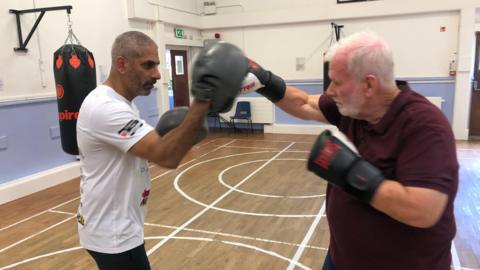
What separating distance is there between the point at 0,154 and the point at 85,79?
4.65 feet

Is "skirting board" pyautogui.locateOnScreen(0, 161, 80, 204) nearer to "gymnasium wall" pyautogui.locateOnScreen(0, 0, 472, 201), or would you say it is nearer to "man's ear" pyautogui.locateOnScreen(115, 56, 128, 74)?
"gymnasium wall" pyautogui.locateOnScreen(0, 0, 472, 201)

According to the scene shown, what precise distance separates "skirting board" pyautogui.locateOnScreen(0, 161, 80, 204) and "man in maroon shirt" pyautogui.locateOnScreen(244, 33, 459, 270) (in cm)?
421

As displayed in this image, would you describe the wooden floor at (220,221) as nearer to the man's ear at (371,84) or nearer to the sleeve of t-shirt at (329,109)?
the sleeve of t-shirt at (329,109)

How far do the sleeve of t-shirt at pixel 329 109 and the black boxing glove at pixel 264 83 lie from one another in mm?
279

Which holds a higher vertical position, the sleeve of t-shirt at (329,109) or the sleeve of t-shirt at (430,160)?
the sleeve of t-shirt at (329,109)

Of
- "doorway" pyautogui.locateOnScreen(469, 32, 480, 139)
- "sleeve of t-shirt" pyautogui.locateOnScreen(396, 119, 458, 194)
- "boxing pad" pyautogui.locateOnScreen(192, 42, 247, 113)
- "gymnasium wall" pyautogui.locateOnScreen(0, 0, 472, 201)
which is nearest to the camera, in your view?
"sleeve of t-shirt" pyautogui.locateOnScreen(396, 119, 458, 194)

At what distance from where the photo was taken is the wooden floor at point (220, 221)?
284 centimetres

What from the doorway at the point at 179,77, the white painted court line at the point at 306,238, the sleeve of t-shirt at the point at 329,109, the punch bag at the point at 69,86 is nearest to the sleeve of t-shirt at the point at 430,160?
the sleeve of t-shirt at the point at 329,109

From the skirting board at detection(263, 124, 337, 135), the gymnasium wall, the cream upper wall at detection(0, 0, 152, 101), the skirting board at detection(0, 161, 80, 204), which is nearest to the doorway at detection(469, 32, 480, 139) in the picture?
the gymnasium wall

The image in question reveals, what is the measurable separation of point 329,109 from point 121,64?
858 mm

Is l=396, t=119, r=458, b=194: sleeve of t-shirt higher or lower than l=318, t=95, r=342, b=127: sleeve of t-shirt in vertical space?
lower

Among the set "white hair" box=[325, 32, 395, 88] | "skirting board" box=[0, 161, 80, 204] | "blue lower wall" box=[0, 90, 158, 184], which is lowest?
"skirting board" box=[0, 161, 80, 204]

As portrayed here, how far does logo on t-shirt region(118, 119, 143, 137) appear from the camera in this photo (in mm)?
1347

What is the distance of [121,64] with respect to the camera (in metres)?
1.49
